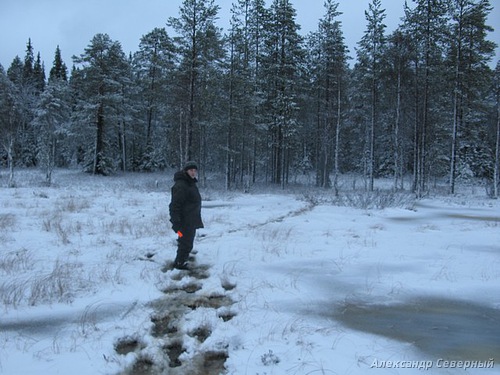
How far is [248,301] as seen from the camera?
5.09m

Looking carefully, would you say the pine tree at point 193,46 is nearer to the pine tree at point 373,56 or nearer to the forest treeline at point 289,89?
the forest treeline at point 289,89

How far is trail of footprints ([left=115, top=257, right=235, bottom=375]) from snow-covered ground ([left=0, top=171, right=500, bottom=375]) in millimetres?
17

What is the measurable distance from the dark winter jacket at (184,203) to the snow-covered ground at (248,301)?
0.95 m

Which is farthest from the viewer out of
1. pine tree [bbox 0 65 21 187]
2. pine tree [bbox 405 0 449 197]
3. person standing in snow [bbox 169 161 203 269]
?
pine tree [bbox 405 0 449 197]

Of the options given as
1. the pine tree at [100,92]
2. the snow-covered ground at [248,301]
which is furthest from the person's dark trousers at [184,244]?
the pine tree at [100,92]

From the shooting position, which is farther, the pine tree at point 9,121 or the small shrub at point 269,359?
the pine tree at point 9,121

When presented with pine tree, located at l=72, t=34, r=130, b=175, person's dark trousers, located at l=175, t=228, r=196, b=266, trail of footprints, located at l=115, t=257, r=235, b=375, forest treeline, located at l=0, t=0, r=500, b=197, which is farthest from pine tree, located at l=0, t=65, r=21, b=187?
trail of footprints, located at l=115, t=257, r=235, b=375

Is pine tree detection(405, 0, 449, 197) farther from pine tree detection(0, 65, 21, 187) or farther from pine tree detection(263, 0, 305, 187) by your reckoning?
pine tree detection(0, 65, 21, 187)

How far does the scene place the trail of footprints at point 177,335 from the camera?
348 cm

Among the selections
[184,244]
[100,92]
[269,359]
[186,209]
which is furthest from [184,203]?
[100,92]

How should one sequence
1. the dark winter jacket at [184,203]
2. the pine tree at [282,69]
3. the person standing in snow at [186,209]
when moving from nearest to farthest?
the dark winter jacket at [184,203] < the person standing in snow at [186,209] < the pine tree at [282,69]

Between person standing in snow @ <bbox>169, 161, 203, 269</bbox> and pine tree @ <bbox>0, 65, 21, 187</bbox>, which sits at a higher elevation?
pine tree @ <bbox>0, 65, 21, 187</bbox>

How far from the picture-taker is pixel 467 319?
454cm

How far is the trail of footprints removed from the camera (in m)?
3.48
